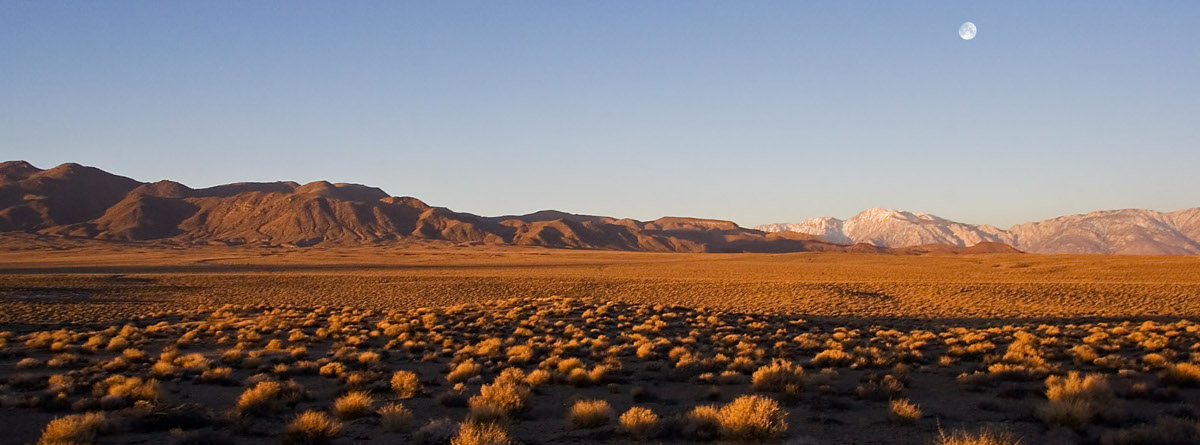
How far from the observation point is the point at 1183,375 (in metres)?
11.2

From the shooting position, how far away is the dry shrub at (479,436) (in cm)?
746

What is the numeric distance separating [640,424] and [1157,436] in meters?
5.40

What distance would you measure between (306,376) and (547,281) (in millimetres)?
42876

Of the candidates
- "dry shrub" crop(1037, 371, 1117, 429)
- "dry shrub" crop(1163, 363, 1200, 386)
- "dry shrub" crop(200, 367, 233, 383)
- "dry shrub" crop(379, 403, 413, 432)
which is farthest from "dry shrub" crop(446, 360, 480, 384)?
"dry shrub" crop(1163, 363, 1200, 386)

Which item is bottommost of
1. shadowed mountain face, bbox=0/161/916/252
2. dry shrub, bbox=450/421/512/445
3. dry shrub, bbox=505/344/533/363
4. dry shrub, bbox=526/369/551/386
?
dry shrub, bbox=505/344/533/363

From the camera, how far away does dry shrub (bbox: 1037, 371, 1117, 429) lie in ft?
27.9

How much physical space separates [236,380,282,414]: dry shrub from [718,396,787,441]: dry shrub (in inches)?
257

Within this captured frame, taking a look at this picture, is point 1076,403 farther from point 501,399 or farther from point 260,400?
point 260,400

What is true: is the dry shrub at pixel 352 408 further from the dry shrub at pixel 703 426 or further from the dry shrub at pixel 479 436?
the dry shrub at pixel 703 426

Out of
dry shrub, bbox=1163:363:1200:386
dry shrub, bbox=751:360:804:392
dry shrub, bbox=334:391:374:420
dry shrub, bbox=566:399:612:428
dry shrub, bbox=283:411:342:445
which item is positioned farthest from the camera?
dry shrub, bbox=751:360:804:392

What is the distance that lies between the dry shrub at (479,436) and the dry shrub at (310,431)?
1569 mm

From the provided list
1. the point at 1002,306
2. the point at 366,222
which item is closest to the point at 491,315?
the point at 1002,306

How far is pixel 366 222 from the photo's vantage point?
18000 cm

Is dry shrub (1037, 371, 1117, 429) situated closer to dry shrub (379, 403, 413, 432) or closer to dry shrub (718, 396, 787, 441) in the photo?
dry shrub (718, 396, 787, 441)
